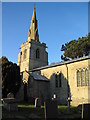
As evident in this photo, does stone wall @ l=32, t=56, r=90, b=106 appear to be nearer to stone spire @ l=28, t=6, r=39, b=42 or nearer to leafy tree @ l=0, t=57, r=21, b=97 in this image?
leafy tree @ l=0, t=57, r=21, b=97

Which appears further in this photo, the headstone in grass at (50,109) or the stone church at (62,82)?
the stone church at (62,82)

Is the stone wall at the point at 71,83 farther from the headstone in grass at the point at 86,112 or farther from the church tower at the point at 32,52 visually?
the headstone in grass at the point at 86,112

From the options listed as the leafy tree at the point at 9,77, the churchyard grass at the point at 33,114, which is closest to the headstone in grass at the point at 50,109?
the churchyard grass at the point at 33,114

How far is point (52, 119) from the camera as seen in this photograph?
9.99 m

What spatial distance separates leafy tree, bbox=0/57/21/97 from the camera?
73.5 ft

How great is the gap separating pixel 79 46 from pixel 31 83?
1673cm

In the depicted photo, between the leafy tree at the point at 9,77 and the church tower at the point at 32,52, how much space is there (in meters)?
13.0

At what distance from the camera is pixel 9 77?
22.9 m

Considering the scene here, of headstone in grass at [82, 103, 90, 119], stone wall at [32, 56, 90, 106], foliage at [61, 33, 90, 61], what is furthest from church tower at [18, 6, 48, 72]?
headstone in grass at [82, 103, 90, 119]

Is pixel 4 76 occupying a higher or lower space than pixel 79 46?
lower

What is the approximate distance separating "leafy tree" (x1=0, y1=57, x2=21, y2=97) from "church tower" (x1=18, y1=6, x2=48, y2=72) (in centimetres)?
1296

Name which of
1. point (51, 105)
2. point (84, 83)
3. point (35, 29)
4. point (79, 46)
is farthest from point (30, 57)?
point (51, 105)

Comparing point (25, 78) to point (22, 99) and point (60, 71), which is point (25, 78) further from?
point (60, 71)

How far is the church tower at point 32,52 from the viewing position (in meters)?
38.0
